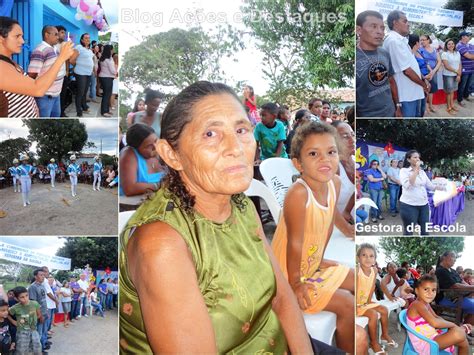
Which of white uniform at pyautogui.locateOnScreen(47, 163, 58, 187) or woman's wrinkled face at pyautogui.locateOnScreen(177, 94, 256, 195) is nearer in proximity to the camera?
woman's wrinkled face at pyautogui.locateOnScreen(177, 94, 256, 195)

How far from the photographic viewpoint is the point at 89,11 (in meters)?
3.26

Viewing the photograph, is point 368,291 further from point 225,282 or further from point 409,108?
point 225,282

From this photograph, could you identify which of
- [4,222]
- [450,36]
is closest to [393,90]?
[450,36]

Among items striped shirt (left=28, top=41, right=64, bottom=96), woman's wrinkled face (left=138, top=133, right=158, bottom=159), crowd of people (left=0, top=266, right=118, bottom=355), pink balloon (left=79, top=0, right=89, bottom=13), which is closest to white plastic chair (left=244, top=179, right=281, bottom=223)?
woman's wrinkled face (left=138, top=133, right=158, bottom=159)

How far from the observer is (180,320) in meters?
2.00

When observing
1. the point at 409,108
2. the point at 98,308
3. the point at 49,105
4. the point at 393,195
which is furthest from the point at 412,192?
the point at 49,105

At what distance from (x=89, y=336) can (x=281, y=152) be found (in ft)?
5.31

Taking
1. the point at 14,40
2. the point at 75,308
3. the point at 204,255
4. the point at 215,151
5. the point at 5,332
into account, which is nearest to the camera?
the point at 204,255

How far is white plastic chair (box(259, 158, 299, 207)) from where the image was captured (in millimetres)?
3402

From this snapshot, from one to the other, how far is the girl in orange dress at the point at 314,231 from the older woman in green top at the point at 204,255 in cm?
77

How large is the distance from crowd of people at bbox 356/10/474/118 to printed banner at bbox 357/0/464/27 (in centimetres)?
4

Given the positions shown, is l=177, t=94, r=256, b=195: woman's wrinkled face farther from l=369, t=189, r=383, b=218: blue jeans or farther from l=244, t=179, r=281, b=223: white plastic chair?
l=369, t=189, r=383, b=218: blue jeans

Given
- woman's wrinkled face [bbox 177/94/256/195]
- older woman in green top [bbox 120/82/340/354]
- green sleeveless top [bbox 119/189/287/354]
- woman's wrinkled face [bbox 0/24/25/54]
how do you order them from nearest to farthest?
1. older woman in green top [bbox 120/82/340/354]
2. green sleeveless top [bbox 119/189/287/354]
3. woman's wrinkled face [bbox 177/94/256/195]
4. woman's wrinkled face [bbox 0/24/25/54]

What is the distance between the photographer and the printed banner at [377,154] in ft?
11.5
